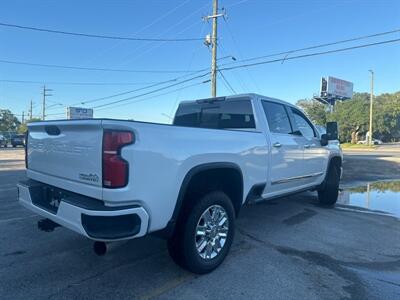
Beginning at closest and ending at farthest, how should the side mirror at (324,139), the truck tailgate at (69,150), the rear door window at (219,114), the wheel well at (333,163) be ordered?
the truck tailgate at (69,150)
the rear door window at (219,114)
the side mirror at (324,139)
the wheel well at (333,163)

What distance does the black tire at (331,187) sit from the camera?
23.6ft

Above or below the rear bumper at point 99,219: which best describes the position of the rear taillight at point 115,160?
above

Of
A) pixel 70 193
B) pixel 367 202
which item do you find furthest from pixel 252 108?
pixel 367 202

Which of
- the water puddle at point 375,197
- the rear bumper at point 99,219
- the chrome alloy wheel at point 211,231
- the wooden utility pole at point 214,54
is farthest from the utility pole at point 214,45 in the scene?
the rear bumper at point 99,219

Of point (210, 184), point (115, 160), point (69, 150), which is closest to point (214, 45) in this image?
point (210, 184)

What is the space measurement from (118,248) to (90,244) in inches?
15.9

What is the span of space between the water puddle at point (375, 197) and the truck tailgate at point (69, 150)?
6138mm

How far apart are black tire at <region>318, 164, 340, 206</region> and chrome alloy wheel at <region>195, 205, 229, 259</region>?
12.2 feet

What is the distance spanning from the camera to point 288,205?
739 centimetres

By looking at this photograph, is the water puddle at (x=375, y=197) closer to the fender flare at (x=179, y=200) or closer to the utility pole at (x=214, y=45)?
the fender flare at (x=179, y=200)

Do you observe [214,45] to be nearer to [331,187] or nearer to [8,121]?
[331,187]

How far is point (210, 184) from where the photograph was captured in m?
4.05

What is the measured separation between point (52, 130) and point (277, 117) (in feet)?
10.5

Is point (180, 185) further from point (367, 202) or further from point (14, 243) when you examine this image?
point (367, 202)
